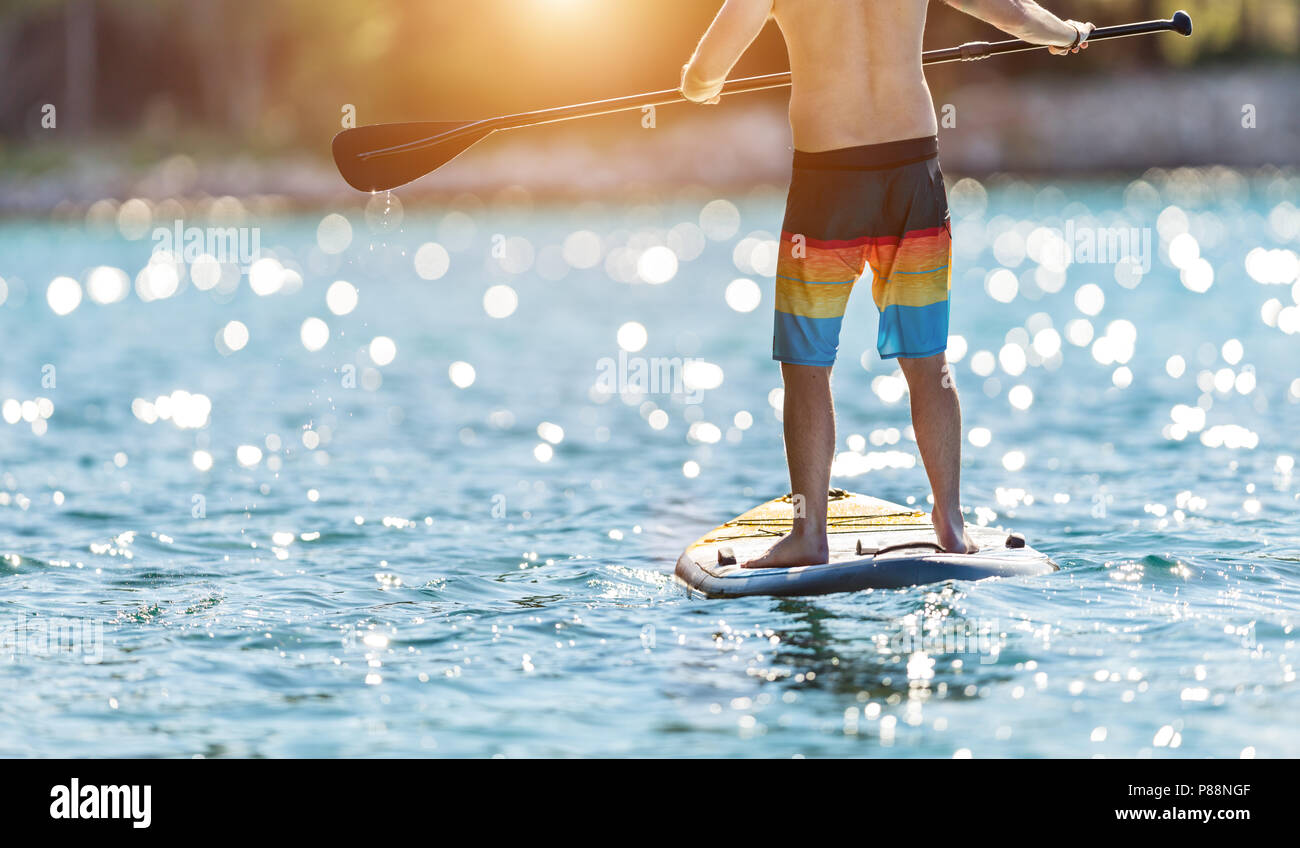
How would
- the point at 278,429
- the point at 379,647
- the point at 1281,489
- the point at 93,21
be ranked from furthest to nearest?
the point at 93,21 < the point at 278,429 < the point at 1281,489 < the point at 379,647

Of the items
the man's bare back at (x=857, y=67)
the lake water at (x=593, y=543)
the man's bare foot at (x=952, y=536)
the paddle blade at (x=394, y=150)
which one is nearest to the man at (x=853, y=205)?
the man's bare back at (x=857, y=67)

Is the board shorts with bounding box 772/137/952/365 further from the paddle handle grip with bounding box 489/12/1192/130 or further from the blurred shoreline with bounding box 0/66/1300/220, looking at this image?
the blurred shoreline with bounding box 0/66/1300/220

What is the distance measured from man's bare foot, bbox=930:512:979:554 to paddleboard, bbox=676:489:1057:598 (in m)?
0.04

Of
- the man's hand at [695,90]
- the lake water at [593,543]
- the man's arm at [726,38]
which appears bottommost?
the lake water at [593,543]

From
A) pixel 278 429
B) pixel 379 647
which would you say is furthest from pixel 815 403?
pixel 278 429

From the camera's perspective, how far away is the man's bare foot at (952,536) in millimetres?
6895

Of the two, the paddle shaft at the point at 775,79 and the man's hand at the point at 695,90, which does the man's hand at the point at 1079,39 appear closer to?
the paddle shaft at the point at 775,79

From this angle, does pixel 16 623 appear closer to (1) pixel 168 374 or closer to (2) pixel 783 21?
(2) pixel 783 21

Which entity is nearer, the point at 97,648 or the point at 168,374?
the point at 97,648

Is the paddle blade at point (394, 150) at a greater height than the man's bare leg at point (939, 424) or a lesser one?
greater

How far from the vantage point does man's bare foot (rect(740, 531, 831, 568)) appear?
682 centimetres

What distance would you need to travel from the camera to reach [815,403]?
6.70m

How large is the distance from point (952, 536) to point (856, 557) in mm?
416

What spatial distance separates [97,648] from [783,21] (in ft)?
11.9
